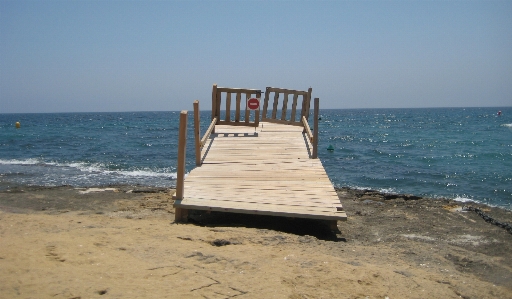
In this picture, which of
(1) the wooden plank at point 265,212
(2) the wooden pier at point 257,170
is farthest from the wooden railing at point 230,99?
(1) the wooden plank at point 265,212

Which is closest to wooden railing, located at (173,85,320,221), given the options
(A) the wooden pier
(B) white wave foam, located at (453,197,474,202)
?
(A) the wooden pier

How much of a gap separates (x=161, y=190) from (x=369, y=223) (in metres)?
5.69

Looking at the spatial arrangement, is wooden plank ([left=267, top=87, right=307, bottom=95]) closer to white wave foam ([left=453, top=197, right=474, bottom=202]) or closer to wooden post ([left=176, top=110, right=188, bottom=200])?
white wave foam ([left=453, top=197, right=474, bottom=202])

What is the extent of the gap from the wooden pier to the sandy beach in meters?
0.47

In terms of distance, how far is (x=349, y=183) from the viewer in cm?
1531

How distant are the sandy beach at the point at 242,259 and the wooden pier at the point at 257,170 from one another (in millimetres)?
469

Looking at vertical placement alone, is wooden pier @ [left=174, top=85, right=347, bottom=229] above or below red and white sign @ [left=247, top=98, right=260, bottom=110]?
below

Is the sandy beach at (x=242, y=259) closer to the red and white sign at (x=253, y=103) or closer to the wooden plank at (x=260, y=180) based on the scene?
the wooden plank at (x=260, y=180)

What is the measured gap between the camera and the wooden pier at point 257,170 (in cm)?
707

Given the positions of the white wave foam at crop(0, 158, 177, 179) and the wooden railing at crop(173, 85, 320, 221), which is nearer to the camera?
the wooden railing at crop(173, 85, 320, 221)

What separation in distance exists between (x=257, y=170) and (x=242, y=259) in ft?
13.5

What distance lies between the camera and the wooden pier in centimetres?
707

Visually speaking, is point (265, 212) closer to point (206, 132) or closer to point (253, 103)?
point (206, 132)

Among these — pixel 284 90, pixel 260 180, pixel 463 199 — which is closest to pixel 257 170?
pixel 260 180
